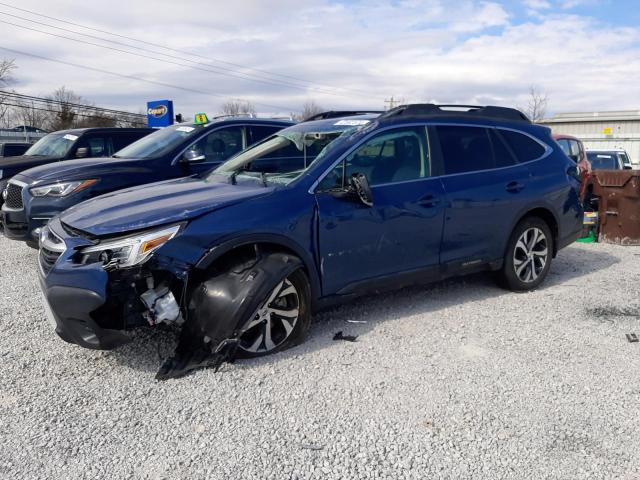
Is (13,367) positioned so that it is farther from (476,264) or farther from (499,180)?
(499,180)

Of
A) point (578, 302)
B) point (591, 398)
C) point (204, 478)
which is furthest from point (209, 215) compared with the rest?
point (578, 302)

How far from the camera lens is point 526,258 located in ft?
18.9

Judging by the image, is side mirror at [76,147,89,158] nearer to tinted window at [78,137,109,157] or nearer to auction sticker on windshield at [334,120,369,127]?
tinted window at [78,137,109,157]

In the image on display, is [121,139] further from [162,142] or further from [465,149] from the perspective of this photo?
[465,149]

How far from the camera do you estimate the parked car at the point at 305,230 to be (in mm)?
3650

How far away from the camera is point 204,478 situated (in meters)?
2.73

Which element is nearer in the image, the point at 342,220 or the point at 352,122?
the point at 342,220

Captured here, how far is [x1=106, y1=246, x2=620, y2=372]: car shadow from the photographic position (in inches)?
162

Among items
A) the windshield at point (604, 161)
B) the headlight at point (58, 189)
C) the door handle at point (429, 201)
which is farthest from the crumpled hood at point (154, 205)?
the windshield at point (604, 161)

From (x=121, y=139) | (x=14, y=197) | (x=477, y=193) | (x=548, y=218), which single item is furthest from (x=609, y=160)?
(x=14, y=197)

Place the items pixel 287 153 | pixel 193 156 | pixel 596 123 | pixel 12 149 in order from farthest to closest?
1. pixel 596 123
2. pixel 12 149
3. pixel 193 156
4. pixel 287 153

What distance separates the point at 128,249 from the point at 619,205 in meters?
7.46

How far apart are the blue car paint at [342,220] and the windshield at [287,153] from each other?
5.3 inches

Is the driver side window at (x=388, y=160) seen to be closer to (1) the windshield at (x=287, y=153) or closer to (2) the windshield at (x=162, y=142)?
(1) the windshield at (x=287, y=153)
